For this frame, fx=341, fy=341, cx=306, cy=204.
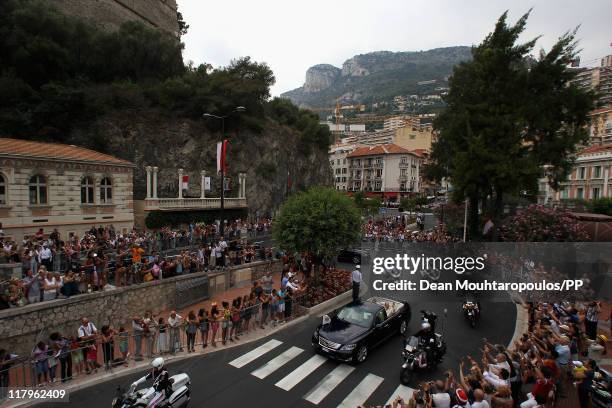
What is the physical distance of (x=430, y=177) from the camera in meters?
34.1

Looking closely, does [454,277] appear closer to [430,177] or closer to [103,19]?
[430,177]

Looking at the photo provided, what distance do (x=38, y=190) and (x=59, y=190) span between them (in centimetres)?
101

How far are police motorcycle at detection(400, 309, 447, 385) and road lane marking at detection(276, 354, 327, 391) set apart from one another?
256cm

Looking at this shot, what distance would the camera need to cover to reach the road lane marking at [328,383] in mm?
8734

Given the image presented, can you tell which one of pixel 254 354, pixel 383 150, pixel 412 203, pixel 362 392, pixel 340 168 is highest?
pixel 383 150

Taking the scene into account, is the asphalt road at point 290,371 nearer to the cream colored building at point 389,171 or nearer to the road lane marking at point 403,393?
the road lane marking at point 403,393

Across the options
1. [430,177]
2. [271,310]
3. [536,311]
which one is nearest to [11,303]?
[271,310]

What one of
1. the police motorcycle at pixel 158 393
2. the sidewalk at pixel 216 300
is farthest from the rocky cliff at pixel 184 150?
the police motorcycle at pixel 158 393

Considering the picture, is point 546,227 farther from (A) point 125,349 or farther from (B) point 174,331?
(A) point 125,349

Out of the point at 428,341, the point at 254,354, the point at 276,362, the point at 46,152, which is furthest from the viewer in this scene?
the point at 46,152

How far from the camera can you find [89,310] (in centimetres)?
1309

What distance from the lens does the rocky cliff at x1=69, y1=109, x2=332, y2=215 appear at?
103 feet

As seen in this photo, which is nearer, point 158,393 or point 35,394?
point 158,393

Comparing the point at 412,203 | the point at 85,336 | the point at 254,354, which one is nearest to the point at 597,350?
the point at 254,354
